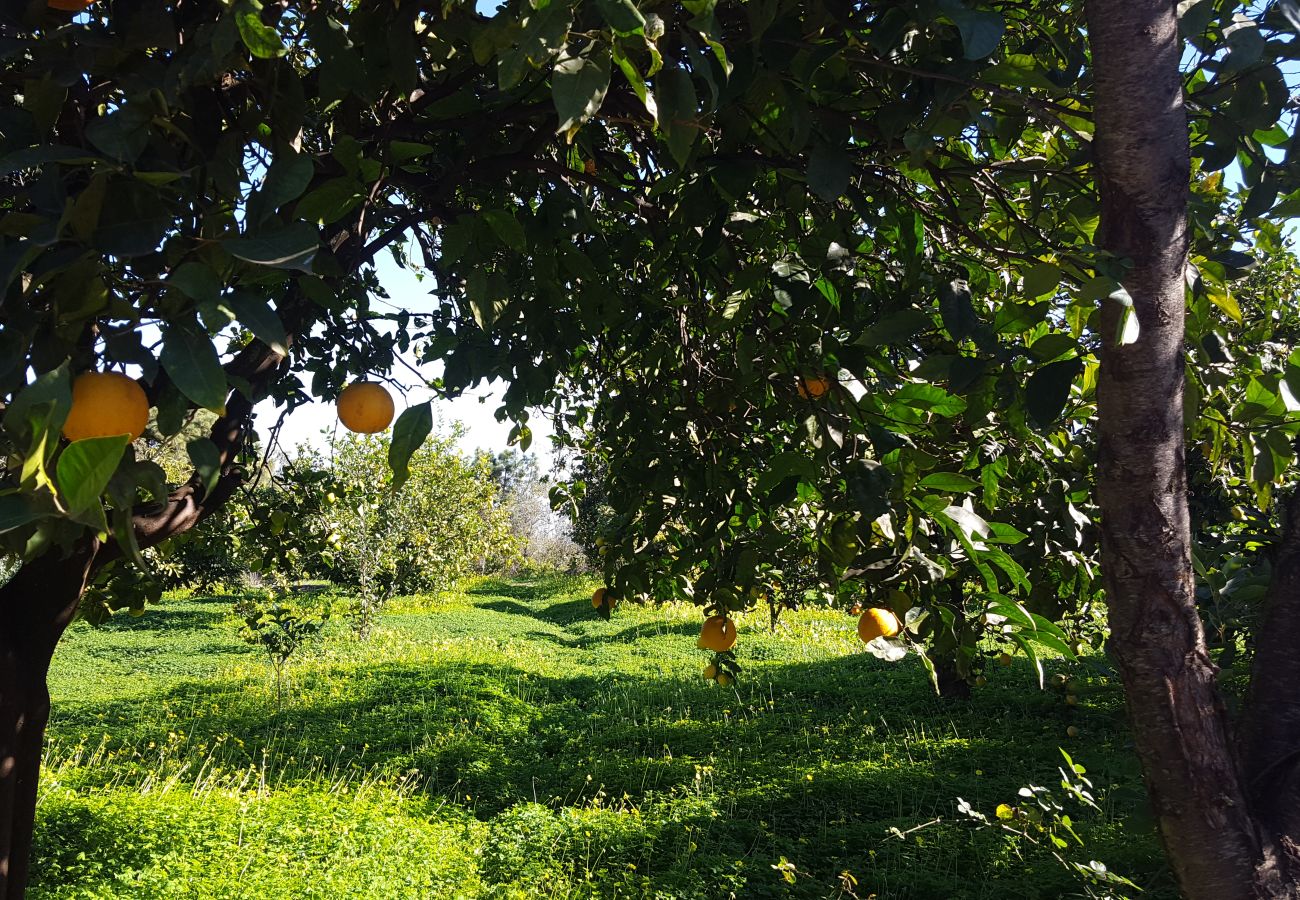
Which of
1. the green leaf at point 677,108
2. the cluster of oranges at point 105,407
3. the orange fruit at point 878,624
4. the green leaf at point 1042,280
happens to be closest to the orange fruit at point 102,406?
the cluster of oranges at point 105,407

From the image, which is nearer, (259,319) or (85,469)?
(85,469)

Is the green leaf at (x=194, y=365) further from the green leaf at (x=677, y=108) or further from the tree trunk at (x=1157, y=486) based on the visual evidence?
the tree trunk at (x=1157, y=486)

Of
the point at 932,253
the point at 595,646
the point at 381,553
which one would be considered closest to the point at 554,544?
the point at 381,553

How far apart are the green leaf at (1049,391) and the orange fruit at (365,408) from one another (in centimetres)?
106

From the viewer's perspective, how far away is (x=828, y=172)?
1.02 m

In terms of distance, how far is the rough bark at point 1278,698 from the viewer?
110 centimetres

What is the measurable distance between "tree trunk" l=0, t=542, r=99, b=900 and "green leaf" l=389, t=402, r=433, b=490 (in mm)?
1124

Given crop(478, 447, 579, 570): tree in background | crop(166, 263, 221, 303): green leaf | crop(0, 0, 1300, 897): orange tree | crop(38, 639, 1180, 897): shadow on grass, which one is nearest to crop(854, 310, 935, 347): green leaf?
crop(0, 0, 1300, 897): orange tree

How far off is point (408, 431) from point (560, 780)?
564 centimetres

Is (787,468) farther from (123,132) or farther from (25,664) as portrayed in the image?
(25,664)

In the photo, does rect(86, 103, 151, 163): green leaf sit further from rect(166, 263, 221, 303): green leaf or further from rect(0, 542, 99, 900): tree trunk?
rect(0, 542, 99, 900): tree trunk

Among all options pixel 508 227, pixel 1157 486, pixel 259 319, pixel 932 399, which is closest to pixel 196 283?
pixel 259 319

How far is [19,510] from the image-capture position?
57 centimetres

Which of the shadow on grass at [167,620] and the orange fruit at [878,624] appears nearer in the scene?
the orange fruit at [878,624]
